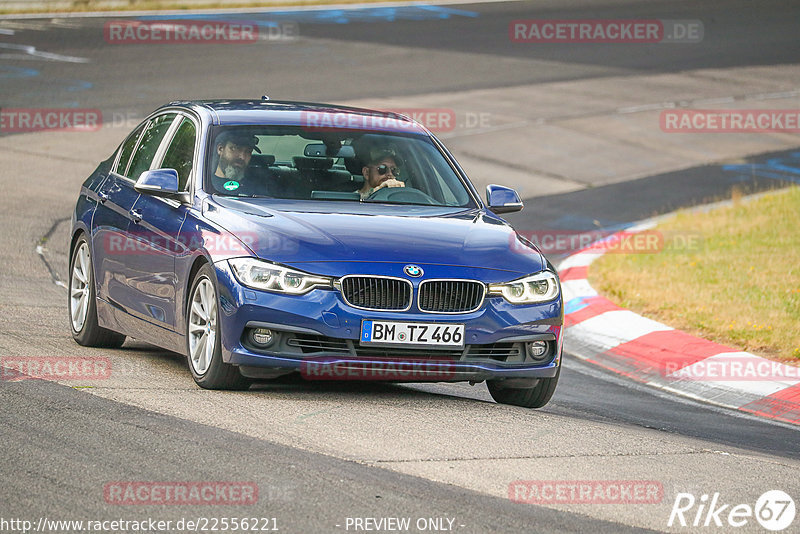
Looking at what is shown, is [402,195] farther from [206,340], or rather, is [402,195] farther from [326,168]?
[206,340]

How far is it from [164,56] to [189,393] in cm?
2071

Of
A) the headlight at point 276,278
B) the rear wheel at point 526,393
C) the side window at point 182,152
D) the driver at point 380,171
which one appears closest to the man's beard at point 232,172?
the side window at point 182,152

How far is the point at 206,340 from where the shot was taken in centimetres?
768

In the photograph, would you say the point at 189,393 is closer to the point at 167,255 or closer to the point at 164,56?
the point at 167,255

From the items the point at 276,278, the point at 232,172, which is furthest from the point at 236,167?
the point at 276,278

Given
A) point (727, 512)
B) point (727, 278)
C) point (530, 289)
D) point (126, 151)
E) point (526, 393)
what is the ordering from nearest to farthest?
point (727, 512) < point (530, 289) < point (526, 393) < point (126, 151) < point (727, 278)

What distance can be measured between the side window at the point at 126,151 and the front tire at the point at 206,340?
205 centimetres

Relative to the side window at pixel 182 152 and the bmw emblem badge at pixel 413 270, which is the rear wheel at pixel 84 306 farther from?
the bmw emblem badge at pixel 413 270

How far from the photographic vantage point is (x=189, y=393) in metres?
7.49

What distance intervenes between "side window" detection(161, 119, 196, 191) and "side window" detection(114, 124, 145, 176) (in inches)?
24.6

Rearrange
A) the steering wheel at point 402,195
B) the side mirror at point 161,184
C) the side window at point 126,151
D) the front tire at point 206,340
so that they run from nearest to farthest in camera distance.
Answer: the front tire at point 206,340
the side mirror at point 161,184
the steering wheel at point 402,195
the side window at point 126,151

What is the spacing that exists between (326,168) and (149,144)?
153 cm

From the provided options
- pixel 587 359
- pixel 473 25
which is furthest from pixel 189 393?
pixel 473 25

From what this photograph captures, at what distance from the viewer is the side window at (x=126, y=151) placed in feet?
31.4
